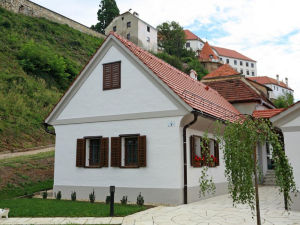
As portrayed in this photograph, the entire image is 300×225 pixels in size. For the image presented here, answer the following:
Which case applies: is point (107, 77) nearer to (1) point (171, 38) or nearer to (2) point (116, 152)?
(2) point (116, 152)

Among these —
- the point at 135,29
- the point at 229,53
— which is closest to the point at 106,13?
the point at 135,29

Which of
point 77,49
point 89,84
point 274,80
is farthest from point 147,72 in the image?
point 274,80

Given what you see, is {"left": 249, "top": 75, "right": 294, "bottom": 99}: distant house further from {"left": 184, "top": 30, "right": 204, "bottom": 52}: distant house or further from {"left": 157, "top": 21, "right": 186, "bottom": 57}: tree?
{"left": 157, "top": 21, "right": 186, "bottom": 57}: tree

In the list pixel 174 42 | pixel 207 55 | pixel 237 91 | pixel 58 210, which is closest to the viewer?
pixel 58 210

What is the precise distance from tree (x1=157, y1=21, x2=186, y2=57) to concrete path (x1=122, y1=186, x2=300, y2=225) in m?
61.7

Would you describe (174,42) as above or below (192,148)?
above

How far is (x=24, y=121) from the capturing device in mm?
26359

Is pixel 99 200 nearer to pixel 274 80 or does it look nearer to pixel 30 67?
pixel 30 67

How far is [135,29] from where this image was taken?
6378 centimetres

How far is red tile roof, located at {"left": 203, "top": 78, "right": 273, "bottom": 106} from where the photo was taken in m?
20.9

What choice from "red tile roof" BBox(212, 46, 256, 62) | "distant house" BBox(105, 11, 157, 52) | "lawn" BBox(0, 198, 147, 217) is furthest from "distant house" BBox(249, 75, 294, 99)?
"lawn" BBox(0, 198, 147, 217)

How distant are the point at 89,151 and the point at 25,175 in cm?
426

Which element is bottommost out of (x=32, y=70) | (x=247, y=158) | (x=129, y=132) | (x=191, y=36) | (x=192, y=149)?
(x=247, y=158)

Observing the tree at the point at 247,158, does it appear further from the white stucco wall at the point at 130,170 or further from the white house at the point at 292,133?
the white stucco wall at the point at 130,170
